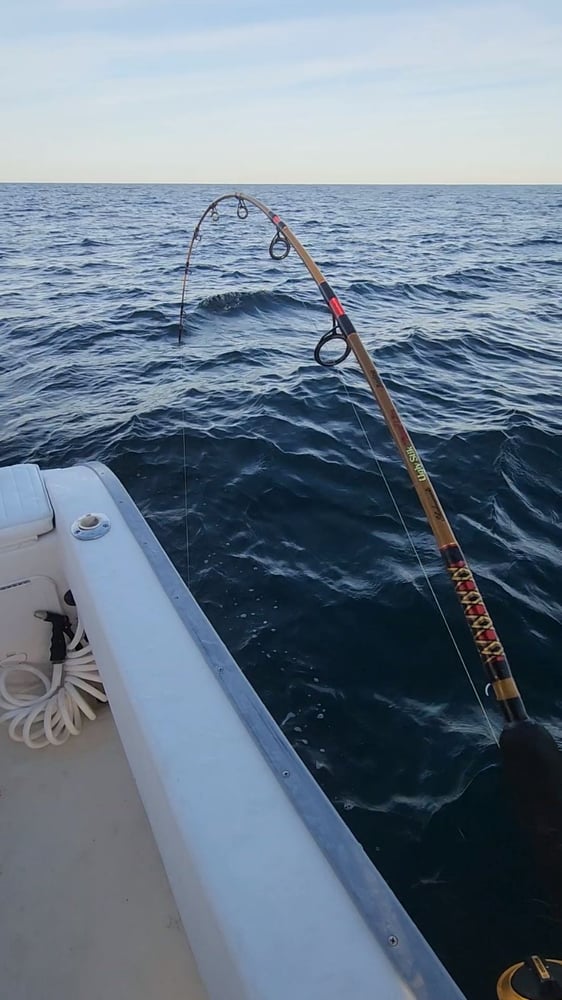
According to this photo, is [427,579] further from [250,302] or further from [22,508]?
[250,302]

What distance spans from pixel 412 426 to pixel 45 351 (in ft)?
20.7

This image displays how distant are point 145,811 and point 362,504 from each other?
3238 millimetres

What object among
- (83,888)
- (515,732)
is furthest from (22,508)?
(515,732)

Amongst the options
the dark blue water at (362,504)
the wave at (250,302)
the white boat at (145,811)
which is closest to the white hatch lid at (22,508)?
the white boat at (145,811)

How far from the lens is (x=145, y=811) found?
2.11 meters

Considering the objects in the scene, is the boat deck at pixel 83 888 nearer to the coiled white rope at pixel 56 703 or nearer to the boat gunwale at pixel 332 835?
the coiled white rope at pixel 56 703

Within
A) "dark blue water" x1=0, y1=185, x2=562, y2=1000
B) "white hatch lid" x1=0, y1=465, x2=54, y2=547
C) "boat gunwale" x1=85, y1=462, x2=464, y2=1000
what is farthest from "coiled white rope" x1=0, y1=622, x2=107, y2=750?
"dark blue water" x1=0, y1=185, x2=562, y2=1000

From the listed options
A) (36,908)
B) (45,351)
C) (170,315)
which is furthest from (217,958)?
(170,315)

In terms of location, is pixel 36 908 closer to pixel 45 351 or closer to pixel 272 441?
pixel 272 441

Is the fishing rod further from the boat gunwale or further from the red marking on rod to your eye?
the red marking on rod

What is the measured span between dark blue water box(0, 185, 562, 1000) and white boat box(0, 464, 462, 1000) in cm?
112

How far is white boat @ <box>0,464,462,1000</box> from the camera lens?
3.67 ft

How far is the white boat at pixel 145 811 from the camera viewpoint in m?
1.12

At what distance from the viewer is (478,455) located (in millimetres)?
5594
